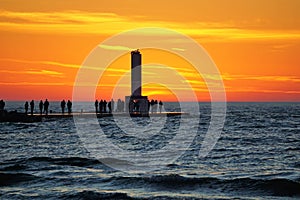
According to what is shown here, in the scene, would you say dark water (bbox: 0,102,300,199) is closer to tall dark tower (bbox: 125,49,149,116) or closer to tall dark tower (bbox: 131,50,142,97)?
tall dark tower (bbox: 125,49,149,116)

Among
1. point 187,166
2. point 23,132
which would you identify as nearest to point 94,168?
point 187,166

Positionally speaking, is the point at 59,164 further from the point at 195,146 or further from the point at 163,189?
the point at 195,146

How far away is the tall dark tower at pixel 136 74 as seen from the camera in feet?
208

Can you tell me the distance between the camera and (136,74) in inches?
2509

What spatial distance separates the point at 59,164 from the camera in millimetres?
26172

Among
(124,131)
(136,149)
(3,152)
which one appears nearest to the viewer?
(3,152)

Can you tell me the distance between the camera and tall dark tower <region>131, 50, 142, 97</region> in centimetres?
6338

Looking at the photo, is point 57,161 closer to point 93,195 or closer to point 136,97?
point 93,195

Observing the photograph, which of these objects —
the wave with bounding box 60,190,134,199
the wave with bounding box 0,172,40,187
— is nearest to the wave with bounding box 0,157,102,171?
the wave with bounding box 0,172,40,187

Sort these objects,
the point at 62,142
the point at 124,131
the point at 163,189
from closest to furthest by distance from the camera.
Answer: the point at 163,189, the point at 62,142, the point at 124,131

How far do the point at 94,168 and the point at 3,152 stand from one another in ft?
26.5

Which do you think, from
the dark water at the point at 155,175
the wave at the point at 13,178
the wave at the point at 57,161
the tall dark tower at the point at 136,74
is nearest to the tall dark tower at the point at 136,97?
the tall dark tower at the point at 136,74

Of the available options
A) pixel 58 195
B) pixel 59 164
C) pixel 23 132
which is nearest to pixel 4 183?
pixel 58 195

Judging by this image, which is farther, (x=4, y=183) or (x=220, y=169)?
(x=220, y=169)
